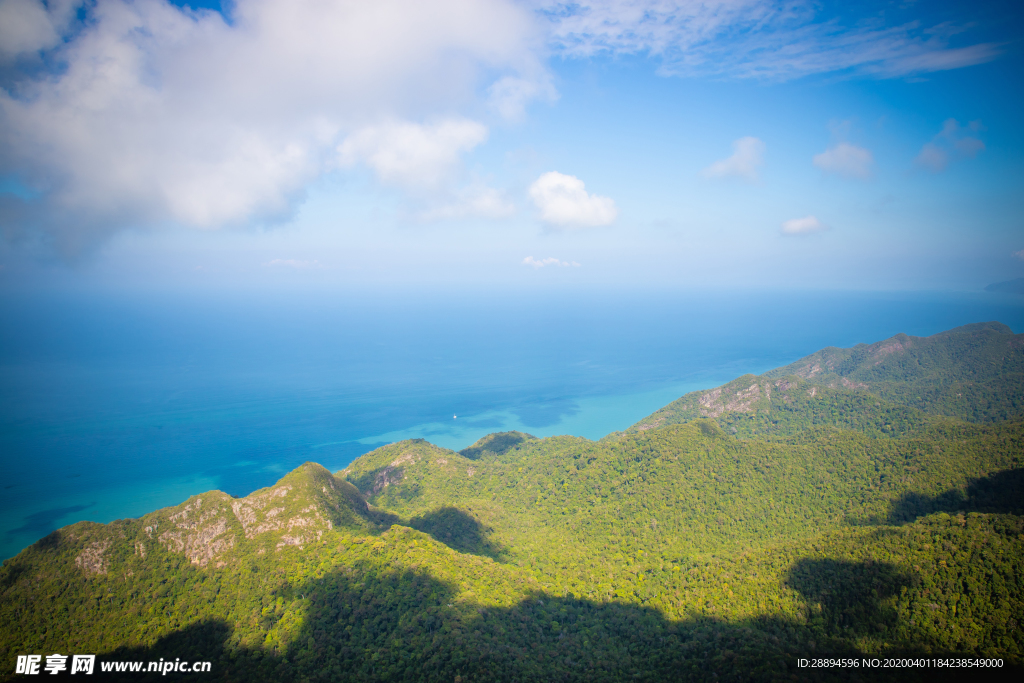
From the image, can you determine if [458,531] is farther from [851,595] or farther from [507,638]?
[851,595]

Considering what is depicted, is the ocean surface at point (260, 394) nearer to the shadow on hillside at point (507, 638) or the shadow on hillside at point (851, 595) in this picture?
the shadow on hillside at point (507, 638)

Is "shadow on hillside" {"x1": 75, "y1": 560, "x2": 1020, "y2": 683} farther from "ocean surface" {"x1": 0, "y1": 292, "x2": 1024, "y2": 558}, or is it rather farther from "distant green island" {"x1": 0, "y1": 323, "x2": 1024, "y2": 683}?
"ocean surface" {"x1": 0, "y1": 292, "x2": 1024, "y2": 558}

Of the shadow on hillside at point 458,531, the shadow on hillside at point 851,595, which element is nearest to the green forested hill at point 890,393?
the shadow on hillside at point 458,531

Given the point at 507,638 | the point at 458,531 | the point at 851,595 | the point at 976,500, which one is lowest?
the point at 507,638

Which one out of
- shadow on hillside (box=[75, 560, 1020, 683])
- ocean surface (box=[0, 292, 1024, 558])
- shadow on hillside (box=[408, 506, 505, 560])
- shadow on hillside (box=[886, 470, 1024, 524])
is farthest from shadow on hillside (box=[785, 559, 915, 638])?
ocean surface (box=[0, 292, 1024, 558])

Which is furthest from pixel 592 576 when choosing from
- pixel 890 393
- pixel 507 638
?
pixel 890 393

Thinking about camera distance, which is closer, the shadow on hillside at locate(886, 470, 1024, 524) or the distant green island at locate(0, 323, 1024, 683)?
the distant green island at locate(0, 323, 1024, 683)

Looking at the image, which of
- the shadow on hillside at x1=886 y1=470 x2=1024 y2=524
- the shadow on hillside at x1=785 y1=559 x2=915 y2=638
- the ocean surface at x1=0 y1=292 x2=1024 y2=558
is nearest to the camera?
the shadow on hillside at x1=785 y1=559 x2=915 y2=638
